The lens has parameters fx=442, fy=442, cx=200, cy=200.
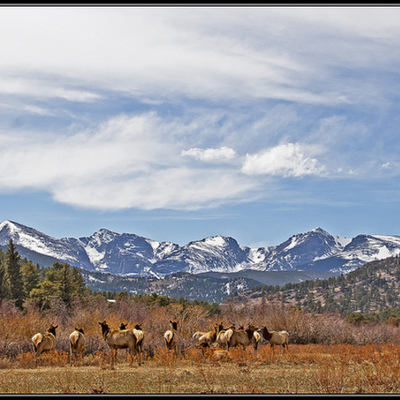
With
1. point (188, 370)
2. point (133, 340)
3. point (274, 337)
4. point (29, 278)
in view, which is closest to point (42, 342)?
point (133, 340)

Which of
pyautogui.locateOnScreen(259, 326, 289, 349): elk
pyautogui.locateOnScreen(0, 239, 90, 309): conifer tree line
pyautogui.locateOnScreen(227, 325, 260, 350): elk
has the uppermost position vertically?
pyautogui.locateOnScreen(0, 239, 90, 309): conifer tree line

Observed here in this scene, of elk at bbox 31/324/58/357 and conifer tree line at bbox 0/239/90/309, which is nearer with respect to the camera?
elk at bbox 31/324/58/357

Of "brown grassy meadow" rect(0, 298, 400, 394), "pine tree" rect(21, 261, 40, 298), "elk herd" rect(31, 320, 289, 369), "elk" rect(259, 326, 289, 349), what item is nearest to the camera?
"brown grassy meadow" rect(0, 298, 400, 394)

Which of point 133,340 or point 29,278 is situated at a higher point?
point 29,278

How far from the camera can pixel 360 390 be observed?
17.5 meters

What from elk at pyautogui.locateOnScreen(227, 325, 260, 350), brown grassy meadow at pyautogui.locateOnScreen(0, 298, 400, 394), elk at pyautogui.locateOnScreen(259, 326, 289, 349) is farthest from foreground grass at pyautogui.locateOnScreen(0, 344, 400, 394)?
elk at pyautogui.locateOnScreen(259, 326, 289, 349)

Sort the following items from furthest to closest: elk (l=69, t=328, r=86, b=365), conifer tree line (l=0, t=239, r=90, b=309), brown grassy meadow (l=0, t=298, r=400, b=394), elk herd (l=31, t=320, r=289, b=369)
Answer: conifer tree line (l=0, t=239, r=90, b=309)
elk (l=69, t=328, r=86, b=365)
elk herd (l=31, t=320, r=289, b=369)
brown grassy meadow (l=0, t=298, r=400, b=394)

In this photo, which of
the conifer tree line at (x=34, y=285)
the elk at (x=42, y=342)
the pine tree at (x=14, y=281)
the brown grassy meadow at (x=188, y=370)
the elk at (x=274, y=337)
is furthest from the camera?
the pine tree at (x=14, y=281)

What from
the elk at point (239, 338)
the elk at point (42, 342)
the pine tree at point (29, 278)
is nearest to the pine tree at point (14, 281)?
the pine tree at point (29, 278)

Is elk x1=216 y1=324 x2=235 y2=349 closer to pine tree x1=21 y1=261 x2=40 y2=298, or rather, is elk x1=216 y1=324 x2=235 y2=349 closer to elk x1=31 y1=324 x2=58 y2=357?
elk x1=31 y1=324 x2=58 y2=357

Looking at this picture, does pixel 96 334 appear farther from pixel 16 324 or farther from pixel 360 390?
pixel 360 390

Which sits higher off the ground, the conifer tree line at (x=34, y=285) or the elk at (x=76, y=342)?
the conifer tree line at (x=34, y=285)

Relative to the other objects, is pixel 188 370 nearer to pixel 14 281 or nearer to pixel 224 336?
pixel 224 336

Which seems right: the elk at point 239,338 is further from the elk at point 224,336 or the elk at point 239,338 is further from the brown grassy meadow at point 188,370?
the brown grassy meadow at point 188,370
